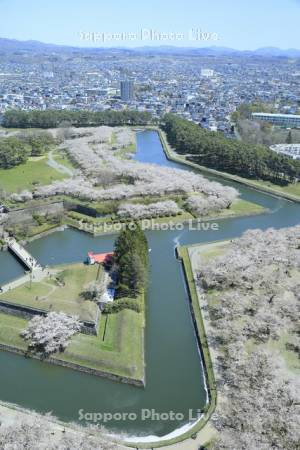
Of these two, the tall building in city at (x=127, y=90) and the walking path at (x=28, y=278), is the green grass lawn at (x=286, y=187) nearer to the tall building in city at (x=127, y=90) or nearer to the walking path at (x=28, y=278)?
the walking path at (x=28, y=278)

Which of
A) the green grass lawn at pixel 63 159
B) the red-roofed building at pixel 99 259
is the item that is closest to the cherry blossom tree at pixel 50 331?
the red-roofed building at pixel 99 259

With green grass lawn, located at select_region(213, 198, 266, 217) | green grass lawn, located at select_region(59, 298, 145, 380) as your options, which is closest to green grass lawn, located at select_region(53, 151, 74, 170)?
green grass lawn, located at select_region(213, 198, 266, 217)

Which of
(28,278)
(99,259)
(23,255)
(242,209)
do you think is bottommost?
(23,255)

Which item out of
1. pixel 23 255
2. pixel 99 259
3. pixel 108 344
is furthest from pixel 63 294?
pixel 23 255

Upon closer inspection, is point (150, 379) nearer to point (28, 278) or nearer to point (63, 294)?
point (63, 294)

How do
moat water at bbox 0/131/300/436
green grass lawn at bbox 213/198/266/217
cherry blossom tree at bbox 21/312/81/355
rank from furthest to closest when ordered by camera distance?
1. green grass lawn at bbox 213/198/266/217
2. cherry blossom tree at bbox 21/312/81/355
3. moat water at bbox 0/131/300/436

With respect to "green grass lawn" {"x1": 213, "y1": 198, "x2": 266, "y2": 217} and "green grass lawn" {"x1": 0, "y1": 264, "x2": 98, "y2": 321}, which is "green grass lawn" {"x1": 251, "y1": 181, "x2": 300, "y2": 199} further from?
"green grass lawn" {"x1": 0, "y1": 264, "x2": 98, "y2": 321}
